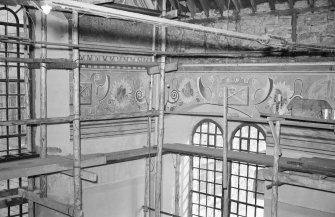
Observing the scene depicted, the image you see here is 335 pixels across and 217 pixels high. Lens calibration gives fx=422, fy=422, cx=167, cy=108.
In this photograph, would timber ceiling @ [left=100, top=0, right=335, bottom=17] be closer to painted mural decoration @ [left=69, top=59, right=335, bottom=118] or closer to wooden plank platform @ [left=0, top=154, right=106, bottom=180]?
painted mural decoration @ [left=69, top=59, right=335, bottom=118]

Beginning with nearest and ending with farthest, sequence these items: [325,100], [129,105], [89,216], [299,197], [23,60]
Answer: [23,60] → [325,100] → [299,197] → [89,216] → [129,105]

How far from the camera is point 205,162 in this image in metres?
13.2

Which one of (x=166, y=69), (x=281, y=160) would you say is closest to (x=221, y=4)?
(x=166, y=69)

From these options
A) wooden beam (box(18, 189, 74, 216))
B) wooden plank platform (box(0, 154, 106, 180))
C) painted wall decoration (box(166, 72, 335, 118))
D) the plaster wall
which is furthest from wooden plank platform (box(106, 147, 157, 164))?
painted wall decoration (box(166, 72, 335, 118))

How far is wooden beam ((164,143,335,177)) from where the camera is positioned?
8.62 m

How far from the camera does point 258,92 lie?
422 inches

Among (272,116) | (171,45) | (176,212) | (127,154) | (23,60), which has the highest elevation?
(171,45)


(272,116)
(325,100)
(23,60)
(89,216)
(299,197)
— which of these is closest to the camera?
(23,60)

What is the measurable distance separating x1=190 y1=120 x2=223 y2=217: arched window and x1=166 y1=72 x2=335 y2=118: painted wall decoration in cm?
130

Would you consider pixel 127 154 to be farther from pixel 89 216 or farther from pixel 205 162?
pixel 205 162

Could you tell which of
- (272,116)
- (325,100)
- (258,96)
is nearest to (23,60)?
(272,116)

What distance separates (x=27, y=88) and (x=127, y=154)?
2882 millimetres

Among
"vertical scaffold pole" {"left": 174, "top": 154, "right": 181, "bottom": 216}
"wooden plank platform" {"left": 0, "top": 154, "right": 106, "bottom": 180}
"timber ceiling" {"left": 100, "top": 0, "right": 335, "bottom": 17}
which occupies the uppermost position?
"timber ceiling" {"left": 100, "top": 0, "right": 335, "bottom": 17}

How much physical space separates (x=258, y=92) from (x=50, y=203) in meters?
5.68
